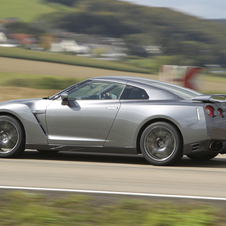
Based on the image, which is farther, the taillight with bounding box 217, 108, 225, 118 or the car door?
the car door

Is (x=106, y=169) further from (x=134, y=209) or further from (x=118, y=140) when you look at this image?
(x=134, y=209)

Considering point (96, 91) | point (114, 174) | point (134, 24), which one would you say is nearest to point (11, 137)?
point (96, 91)

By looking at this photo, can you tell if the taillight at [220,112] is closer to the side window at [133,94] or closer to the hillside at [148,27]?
the side window at [133,94]

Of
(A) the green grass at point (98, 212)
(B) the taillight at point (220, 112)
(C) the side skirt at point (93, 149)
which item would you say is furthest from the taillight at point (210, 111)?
(A) the green grass at point (98, 212)

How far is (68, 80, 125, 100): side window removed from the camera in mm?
7176

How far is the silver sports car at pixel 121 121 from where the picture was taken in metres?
6.66

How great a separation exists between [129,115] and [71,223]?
351 centimetres

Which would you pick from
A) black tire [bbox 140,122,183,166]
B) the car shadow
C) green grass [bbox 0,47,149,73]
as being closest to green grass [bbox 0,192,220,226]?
black tire [bbox 140,122,183,166]

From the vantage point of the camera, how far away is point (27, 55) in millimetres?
45719

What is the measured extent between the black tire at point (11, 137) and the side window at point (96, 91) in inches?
40.3

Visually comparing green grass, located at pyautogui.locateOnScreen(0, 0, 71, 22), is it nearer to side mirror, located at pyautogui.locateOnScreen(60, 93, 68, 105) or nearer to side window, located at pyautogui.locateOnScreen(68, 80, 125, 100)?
side window, located at pyautogui.locateOnScreen(68, 80, 125, 100)

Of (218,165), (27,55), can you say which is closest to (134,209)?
(218,165)

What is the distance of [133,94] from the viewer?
7.09 metres

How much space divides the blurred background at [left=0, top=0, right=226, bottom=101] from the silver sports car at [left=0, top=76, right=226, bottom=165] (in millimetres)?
4899
